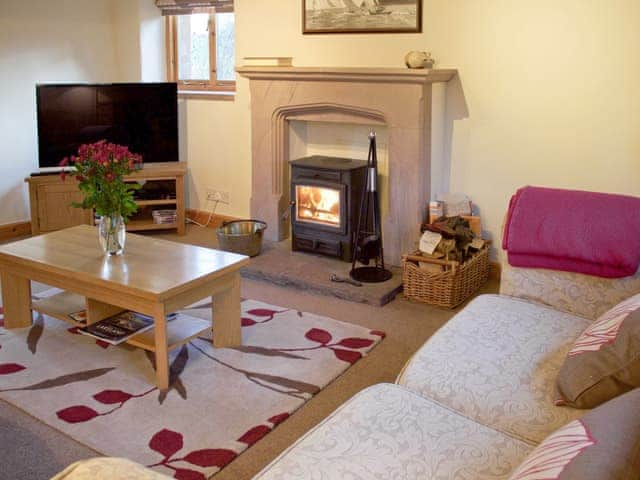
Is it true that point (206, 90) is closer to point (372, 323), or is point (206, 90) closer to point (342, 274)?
point (342, 274)

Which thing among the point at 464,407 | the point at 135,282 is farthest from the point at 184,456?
the point at 464,407

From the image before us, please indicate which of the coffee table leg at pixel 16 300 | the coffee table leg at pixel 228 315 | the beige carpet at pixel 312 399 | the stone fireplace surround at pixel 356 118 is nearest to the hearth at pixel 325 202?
the stone fireplace surround at pixel 356 118


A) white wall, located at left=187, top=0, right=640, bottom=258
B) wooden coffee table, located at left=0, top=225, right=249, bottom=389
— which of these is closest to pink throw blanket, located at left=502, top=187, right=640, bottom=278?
white wall, located at left=187, top=0, right=640, bottom=258

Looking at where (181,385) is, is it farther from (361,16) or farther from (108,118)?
(108,118)

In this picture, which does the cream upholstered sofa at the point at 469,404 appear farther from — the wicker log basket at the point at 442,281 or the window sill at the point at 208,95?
the window sill at the point at 208,95

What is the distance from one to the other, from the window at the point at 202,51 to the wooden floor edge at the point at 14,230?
1.65 metres

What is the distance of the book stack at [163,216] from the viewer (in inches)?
210

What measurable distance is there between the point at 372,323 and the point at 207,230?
2297mm

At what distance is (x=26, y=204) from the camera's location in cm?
530

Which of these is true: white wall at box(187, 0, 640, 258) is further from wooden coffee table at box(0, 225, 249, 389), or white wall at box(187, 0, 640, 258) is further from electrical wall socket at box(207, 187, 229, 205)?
wooden coffee table at box(0, 225, 249, 389)

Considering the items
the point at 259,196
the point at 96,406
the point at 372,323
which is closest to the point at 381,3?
the point at 259,196

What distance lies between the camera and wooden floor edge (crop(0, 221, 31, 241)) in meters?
5.16

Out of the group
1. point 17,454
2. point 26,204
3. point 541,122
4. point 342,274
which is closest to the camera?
point 17,454

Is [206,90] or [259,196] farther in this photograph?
[206,90]
